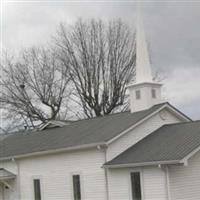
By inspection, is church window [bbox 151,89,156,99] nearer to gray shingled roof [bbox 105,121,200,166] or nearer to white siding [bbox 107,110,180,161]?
white siding [bbox 107,110,180,161]

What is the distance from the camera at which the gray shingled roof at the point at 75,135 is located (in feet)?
82.4

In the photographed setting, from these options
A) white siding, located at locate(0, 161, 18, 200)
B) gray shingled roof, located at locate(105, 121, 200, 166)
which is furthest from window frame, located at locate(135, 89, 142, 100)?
white siding, located at locate(0, 161, 18, 200)

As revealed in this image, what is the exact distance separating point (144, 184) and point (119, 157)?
75.1 inches

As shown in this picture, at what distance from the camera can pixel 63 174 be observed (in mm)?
26656

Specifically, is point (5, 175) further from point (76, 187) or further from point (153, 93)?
point (153, 93)

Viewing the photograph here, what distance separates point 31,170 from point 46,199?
1.98m

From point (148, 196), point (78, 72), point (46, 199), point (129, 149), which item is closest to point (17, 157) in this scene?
point (46, 199)

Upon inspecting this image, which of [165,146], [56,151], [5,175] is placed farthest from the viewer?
[5,175]

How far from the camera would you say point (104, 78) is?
5278 cm

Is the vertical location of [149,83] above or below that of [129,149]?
above

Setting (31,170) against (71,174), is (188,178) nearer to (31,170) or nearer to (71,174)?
(71,174)

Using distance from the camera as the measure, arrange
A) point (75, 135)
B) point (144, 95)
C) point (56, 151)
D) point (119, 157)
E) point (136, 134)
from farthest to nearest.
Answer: point (75, 135) < point (144, 95) < point (56, 151) < point (136, 134) < point (119, 157)

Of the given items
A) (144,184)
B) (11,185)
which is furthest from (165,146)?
(11,185)

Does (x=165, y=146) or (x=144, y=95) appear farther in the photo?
(x=144, y=95)
